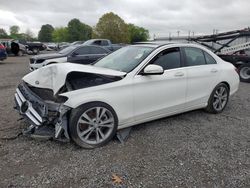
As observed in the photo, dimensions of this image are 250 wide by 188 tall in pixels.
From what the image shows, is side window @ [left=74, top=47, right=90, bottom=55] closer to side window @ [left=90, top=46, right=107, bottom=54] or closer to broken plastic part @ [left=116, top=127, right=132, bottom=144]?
side window @ [left=90, top=46, right=107, bottom=54]

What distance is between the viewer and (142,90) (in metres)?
3.80

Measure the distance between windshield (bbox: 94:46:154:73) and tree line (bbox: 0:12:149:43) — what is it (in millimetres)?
52935

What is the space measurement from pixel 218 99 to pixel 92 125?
3068 mm

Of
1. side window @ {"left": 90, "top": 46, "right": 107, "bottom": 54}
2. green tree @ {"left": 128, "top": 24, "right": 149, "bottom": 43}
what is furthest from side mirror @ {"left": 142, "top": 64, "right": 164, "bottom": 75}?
green tree @ {"left": 128, "top": 24, "right": 149, "bottom": 43}

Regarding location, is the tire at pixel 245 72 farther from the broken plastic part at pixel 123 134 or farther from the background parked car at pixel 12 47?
A: the background parked car at pixel 12 47

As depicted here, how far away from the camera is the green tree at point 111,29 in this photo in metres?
56.7

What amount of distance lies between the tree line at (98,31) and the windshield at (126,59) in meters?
52.9

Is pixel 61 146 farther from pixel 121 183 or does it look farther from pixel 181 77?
pixel 181 77

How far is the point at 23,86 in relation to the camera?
4.10 metres

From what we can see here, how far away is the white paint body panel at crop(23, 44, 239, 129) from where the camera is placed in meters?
3.45

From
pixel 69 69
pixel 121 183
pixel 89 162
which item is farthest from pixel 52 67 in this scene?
pixel 121 183

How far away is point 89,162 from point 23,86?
1.93m

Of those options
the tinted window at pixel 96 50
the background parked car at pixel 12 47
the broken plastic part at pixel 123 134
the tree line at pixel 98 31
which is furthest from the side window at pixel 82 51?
the tree line at pixel 98 31

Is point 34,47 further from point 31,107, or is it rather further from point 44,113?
point 44,113
